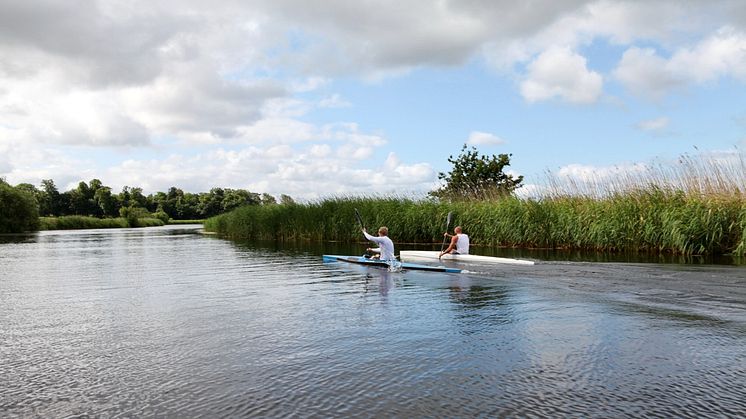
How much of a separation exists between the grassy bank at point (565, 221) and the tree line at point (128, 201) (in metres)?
75.1

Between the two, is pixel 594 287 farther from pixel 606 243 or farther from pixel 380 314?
pixel 606 243

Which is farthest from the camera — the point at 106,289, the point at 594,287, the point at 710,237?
the point at 710,237

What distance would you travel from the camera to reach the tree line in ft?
398

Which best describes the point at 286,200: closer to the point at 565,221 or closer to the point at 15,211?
the point at 565,221

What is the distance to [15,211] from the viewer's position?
215 feet

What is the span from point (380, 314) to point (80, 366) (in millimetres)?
4899

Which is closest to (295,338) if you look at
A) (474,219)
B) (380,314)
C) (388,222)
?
(380,314)

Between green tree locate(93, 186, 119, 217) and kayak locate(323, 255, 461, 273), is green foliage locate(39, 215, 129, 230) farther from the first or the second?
kayak locate(323, 255, 461, 273)

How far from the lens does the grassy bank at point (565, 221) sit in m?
19.0

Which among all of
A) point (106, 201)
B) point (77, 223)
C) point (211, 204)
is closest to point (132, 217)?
point (77, 223)

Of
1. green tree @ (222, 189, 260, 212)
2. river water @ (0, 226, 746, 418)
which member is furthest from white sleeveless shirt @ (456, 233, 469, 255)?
green tree @ (222, 189, 260, 212)

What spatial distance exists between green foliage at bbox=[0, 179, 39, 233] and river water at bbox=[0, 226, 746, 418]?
60595 mm

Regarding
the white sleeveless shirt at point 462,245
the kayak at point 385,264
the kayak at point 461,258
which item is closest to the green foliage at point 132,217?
the kayak at point 385,264

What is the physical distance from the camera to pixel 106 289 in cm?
1407
